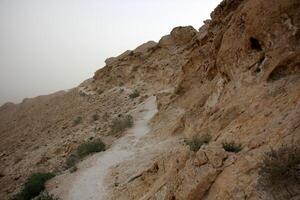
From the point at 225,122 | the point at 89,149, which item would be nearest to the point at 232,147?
the point at 225,122

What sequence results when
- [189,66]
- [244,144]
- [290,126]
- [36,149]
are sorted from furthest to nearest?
1. [36,149]
2. [189,66]
3. [244,144]
4. [290,126]

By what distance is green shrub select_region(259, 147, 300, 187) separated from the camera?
439cm

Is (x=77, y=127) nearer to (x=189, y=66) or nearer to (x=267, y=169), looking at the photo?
(x=189, y=66)

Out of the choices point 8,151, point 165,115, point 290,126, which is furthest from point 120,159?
point 8,151

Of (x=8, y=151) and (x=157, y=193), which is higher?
(x=8, y=151)

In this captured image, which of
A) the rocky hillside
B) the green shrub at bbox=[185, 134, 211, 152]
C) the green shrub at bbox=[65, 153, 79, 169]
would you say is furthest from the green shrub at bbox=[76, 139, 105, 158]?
the green shrub at bbox=[185, 134, 211, 152]

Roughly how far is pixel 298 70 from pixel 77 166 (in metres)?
10.3

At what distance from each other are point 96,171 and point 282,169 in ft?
31.3

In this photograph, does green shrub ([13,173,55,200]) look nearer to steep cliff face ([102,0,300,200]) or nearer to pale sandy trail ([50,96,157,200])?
pale sandy trail ([50,96,157,200])

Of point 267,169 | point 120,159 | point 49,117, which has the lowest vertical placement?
point 120,159

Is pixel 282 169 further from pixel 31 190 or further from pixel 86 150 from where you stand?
pixel 86 150

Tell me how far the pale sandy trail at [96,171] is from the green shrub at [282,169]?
22.3 ft

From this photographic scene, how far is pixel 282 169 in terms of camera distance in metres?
4.43

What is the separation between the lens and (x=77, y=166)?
14.2 meters
